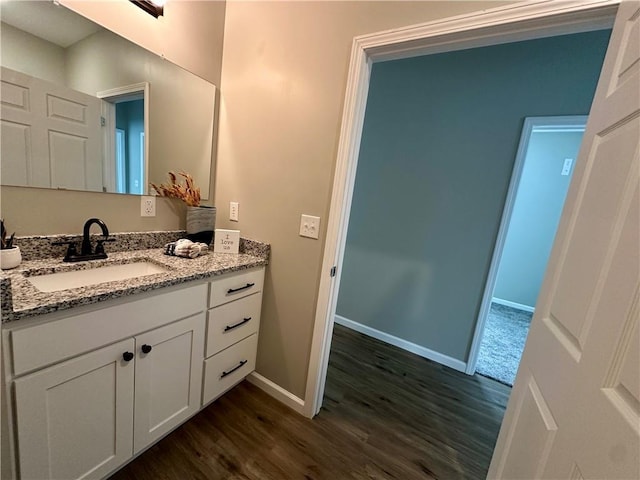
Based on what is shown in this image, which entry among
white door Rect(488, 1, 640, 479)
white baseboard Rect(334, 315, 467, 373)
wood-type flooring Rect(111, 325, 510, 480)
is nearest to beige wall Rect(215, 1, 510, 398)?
wood-type flooring Rect(111, 325, 510, 480)

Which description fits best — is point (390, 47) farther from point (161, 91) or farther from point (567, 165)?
point (567, 165)

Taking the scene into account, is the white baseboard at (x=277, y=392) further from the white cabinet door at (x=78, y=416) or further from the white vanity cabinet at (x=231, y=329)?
the white cabinet door at (x=78, y=416)

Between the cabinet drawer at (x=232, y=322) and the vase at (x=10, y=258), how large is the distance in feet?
2.47

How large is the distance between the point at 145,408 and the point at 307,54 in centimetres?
187

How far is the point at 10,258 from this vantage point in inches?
40.1

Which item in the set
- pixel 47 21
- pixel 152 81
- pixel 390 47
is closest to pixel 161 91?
pixel 152 81

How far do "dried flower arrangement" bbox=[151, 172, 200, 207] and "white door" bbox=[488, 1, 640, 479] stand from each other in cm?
174

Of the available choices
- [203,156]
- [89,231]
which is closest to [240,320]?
[89,231]

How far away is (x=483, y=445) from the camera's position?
1.57 meters

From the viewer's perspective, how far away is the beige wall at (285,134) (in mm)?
1389

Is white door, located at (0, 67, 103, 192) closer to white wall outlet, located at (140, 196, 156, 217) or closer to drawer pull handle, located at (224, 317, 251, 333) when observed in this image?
white wall outlet, located at (140, 196, 156, 217)

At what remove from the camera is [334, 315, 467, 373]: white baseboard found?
7.52ft

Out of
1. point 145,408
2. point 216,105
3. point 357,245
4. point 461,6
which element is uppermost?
point 461,6

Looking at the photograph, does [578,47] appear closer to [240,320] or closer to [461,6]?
[461,6]
